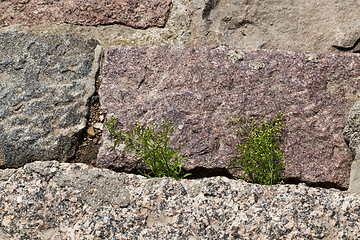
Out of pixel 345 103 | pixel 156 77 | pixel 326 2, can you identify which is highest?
pixel 326 2

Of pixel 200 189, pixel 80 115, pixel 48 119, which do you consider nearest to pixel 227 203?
pixel 200 189

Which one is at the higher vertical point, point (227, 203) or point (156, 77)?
point (156, 77)

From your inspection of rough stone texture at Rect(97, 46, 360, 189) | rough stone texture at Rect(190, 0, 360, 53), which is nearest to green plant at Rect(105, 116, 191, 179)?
rough stone texture at Rect(97, 46, 360, 189)

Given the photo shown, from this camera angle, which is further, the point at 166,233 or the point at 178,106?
the point at 178,106

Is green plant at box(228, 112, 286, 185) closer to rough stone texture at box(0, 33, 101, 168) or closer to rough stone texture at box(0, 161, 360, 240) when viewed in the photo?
rough stone texture at box(0, 161, 360, 240)

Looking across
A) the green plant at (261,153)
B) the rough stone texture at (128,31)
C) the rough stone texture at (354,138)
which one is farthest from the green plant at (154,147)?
the rough stone texture at (354,138)

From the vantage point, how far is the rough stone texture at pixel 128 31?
85.8 inches

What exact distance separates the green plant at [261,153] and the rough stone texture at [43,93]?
2.94ft

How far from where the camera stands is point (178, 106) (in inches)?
76.1

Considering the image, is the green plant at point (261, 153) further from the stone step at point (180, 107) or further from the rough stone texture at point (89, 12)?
the rough stone texture at point (89, 12)

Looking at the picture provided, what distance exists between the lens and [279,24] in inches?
86.2

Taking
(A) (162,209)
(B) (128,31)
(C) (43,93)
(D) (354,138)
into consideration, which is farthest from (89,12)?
(D) (354,138)

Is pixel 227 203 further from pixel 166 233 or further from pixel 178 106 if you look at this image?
pixel 178 106

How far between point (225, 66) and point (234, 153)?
520mm
